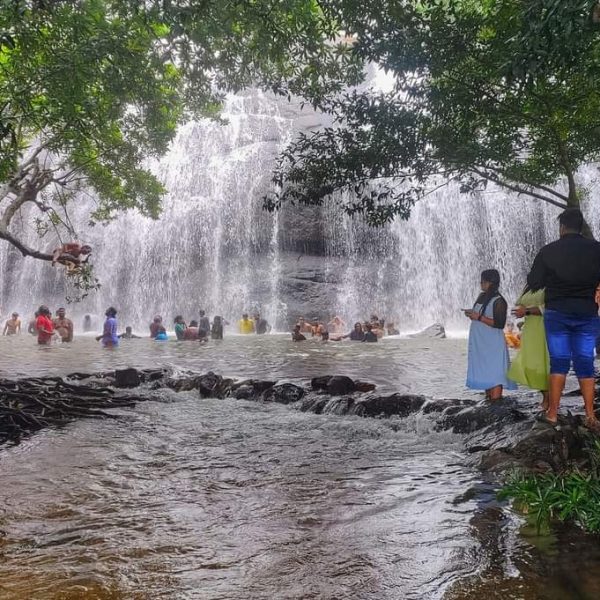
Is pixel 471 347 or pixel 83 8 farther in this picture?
pixel 83 8

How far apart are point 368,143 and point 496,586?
7000 mm

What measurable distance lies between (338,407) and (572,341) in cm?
368

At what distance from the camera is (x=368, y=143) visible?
866 centimetres

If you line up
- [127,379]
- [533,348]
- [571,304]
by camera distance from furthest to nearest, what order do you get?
[127,379], [533,348], [571,304]

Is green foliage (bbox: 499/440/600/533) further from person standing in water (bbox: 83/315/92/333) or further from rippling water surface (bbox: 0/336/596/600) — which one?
person standing in water (bbox: 83/315/92/333)

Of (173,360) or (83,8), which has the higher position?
(83,8)

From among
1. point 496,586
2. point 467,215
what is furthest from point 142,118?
point 467,215

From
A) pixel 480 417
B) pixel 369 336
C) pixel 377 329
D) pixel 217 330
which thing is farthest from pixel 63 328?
pixel 480 417

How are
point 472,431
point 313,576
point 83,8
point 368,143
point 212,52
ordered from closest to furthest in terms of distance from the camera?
point 313,576 < point 472,431 < point 368,143 < point 83,8 < point 212,52

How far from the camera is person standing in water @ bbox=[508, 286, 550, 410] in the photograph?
6.12 metres

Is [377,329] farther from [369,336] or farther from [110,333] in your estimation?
[110,333]

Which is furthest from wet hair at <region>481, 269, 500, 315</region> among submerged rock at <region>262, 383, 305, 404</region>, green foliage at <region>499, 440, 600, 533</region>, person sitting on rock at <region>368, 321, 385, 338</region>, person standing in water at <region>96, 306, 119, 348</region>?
person sitting on rock at <region>368, 321, 385, 338</region>

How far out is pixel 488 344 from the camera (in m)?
7.12

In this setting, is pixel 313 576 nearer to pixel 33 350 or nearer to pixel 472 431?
pixel 472 431
